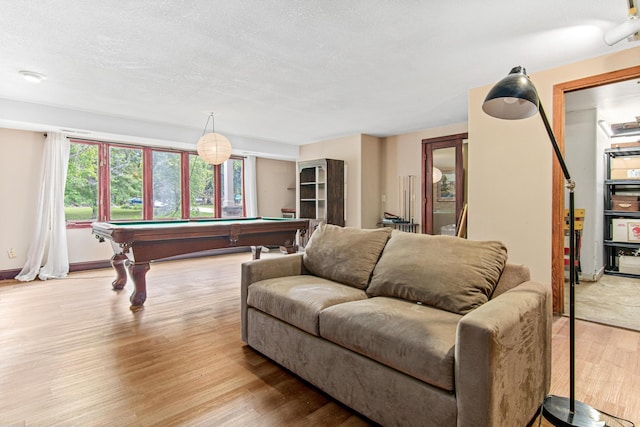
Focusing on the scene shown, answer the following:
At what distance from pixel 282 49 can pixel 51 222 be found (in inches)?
175

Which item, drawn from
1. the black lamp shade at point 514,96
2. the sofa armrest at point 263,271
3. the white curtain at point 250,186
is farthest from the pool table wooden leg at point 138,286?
the white curtain at point 250,186

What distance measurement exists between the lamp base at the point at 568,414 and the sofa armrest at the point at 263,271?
1.74 metres

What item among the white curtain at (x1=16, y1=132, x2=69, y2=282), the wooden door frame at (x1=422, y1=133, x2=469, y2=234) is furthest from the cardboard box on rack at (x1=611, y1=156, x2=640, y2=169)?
the white curtain at (x1=16, y1=132, x2=69, y2=282)

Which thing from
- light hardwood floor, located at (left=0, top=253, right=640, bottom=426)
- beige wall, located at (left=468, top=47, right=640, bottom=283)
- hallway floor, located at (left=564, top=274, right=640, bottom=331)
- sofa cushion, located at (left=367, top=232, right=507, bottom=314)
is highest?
beige wall, located at (left=468, top=47, right=640, bottom=283)

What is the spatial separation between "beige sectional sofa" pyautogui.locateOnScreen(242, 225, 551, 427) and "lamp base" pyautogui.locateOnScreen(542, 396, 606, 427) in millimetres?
55

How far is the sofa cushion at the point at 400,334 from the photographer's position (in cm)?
131

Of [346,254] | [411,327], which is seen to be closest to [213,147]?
[346,254]

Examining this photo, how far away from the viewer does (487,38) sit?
8.07 ft

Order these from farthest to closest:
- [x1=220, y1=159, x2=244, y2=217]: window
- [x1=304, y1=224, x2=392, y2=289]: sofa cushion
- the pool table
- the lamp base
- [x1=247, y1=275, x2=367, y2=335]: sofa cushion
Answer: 1. [x1=220, y1=159, x2=244, y2=217]: window
2. the pool table
3. [x1=304, y1=224, x2=392, y2=289]: sofa cushion
4. [x1=247, y1=275, x2=367, y2=335]: sofa cushion
5. the lamp base

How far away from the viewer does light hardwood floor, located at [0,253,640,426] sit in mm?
1619

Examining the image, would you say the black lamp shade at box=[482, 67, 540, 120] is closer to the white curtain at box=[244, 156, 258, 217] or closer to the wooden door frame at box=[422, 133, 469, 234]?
the wooden door frame at box=[422, 133, 469, 234]

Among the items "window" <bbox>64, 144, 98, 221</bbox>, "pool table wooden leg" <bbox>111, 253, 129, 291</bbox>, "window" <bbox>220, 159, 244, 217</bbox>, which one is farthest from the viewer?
"window" <bbox>220, 159, 244, 217</bbox>

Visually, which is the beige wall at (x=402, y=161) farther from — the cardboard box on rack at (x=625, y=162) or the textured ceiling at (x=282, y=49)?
the cardboard box on rack at (x=625, y=162)

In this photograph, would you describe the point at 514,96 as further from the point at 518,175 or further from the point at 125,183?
the point at 125,183
